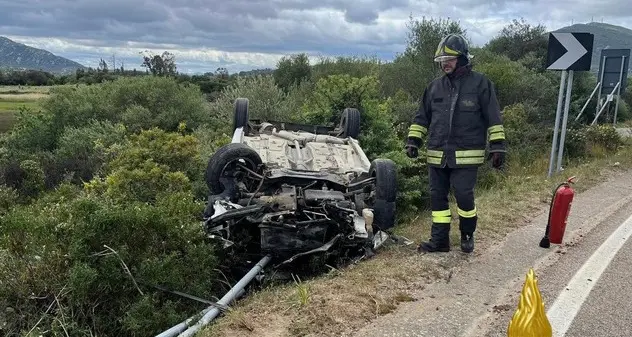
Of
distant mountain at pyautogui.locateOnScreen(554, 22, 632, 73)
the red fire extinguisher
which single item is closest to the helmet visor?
the red fire extinguisher

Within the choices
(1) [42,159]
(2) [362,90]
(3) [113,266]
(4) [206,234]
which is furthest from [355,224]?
(1) [42,159]

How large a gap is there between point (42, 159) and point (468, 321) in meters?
21.5

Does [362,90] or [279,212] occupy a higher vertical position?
[362,90]

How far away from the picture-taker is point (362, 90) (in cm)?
1330

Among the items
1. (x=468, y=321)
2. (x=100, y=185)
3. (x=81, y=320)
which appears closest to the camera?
(x=468, y=321)

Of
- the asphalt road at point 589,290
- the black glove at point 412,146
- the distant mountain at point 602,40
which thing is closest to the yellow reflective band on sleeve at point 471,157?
the black glove at point 412,146

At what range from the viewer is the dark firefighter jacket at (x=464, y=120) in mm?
4934

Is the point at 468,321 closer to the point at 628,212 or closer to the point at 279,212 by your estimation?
the point at 279,212

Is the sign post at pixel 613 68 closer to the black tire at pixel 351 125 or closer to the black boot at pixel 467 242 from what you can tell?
the black tire at pixel 351 125

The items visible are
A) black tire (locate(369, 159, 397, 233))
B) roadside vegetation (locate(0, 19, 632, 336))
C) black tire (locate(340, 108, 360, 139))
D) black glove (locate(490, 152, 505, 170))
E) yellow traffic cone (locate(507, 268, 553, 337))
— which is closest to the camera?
yellow traffic cone (locate(507, 268, 553, 337))

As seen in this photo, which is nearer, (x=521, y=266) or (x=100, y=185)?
(x=521, y=266)

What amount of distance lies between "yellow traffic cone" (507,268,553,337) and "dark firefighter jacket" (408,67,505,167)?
2.97 meters

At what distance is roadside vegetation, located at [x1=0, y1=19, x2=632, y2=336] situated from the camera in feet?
13.9

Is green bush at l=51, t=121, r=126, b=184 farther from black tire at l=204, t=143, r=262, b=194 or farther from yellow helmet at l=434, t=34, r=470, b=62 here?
yellow helmet at l=434, t=34, r=470, b=62
